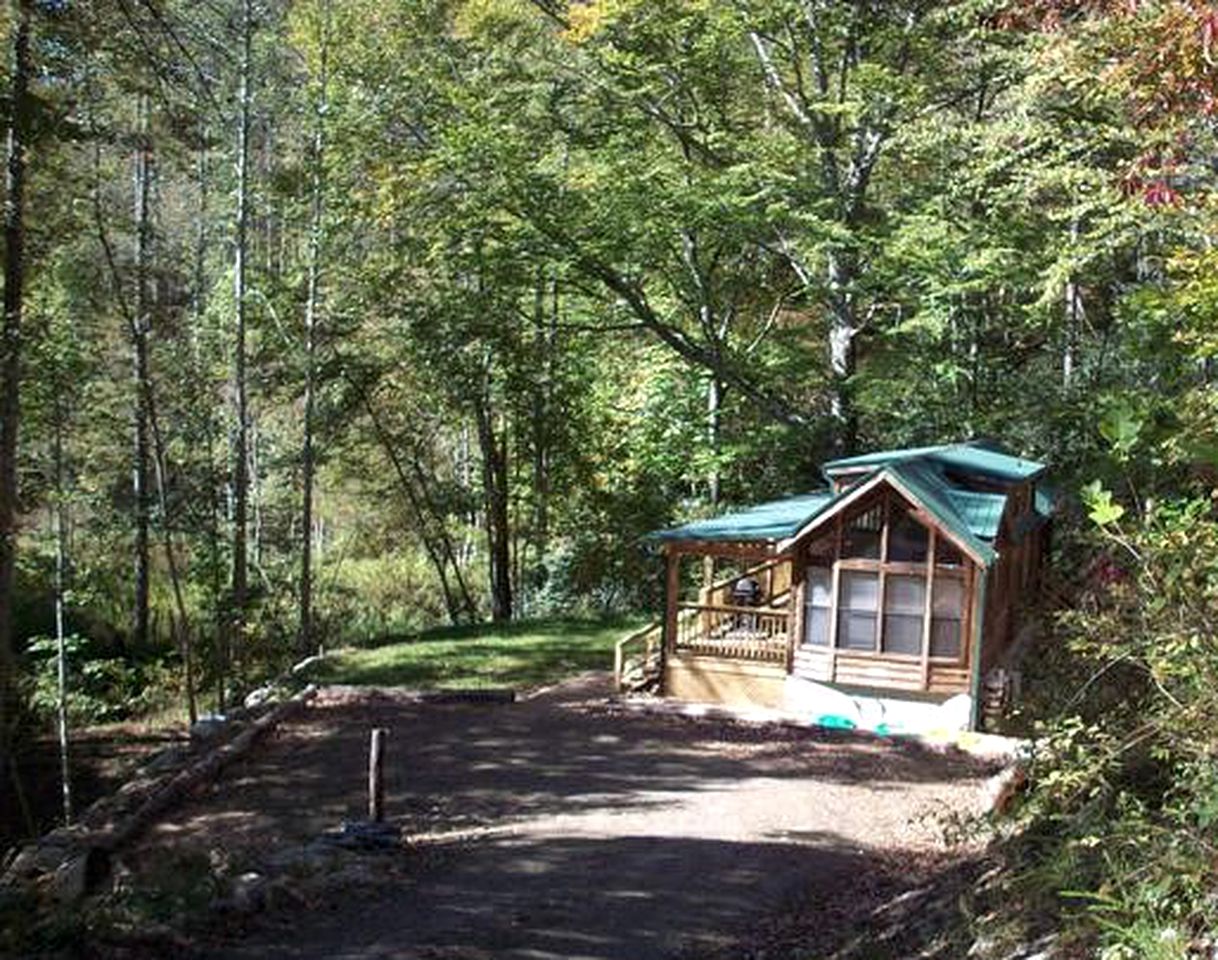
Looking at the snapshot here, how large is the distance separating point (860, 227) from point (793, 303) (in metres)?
7.52

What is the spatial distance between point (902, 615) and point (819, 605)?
1.15 meters

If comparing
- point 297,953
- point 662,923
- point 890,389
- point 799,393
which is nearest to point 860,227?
point 890,389

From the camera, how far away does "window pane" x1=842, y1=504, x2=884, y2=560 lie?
1552 centimetres

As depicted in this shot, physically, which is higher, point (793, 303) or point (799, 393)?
point (793, 303)

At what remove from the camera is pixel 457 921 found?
783 centimetres

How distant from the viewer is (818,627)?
1603 centimetres

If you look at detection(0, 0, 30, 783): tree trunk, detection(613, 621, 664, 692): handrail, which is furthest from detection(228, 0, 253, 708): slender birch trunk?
detection(613, 621, 664, 692): handrail

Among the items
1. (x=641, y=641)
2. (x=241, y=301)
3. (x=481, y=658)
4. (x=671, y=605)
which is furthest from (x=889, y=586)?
(x=241, y=301)

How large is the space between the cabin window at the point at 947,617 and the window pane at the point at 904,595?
210mm

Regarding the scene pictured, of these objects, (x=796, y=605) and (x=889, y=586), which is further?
(x=796, y=605)

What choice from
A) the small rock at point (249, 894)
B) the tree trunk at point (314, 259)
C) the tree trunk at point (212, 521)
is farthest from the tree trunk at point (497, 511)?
the small rock at point (249, 894)

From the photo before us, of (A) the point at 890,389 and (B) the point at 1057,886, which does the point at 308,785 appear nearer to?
(B) the point at 1057,886

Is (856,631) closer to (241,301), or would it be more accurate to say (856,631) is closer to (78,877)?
(78,877)

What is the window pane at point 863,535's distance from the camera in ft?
50.9
